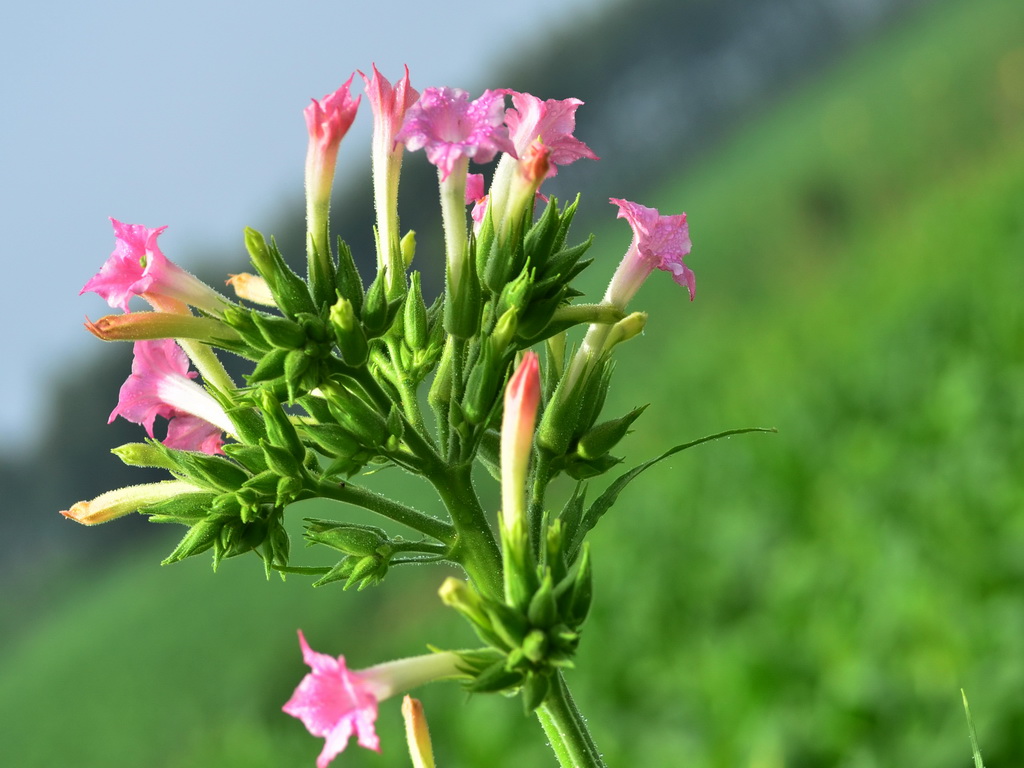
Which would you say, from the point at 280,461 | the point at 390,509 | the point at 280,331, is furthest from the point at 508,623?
the point at 280,331

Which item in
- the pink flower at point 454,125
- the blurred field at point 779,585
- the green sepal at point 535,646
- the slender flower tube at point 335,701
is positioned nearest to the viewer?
the slender flower tube at point 335,701

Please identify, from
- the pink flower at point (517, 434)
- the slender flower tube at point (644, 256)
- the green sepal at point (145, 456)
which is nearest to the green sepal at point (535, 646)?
the pink flower at point (517, 434)

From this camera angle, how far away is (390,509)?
1.88 meters

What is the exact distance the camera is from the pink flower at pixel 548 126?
1.98 m

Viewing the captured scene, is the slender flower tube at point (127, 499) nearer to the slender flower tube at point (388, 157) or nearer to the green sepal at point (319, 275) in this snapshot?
the green sepal at point (319, 275)

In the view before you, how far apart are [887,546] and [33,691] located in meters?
33.1

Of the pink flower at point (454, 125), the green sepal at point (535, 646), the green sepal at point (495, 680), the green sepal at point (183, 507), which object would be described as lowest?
the green sepal at point (495, 680)

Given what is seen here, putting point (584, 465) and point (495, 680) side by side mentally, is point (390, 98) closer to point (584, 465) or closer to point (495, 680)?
point (584, 465)

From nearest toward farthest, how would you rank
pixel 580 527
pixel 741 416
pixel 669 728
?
1. pixel 580 527
2. pixel 669 728
3. pixel 741 416

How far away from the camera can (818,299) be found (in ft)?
81.7

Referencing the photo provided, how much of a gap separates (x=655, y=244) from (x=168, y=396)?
93 centimetres

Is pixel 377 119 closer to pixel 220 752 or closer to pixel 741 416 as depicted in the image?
pixel 220 752

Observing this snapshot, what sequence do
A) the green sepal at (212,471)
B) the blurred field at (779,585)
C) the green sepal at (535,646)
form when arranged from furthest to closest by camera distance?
the blurred field at (779,585) < the green sepal at (212,471) < the green sepal at (535,646)

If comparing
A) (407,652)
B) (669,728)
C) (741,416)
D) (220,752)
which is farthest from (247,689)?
(669,728)
